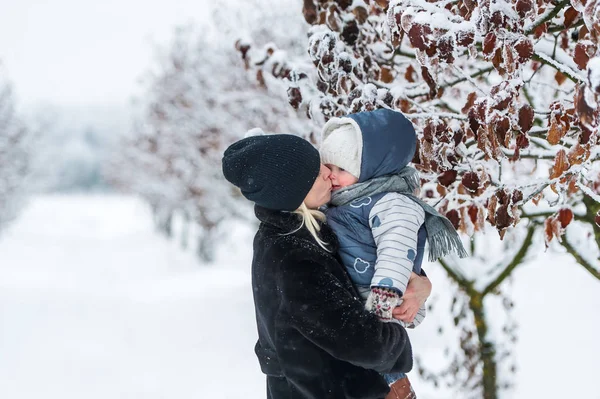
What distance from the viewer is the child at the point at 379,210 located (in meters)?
Answer: 1.90

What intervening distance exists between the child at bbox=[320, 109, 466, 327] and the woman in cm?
7

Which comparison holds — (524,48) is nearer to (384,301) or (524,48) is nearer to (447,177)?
(447,177)

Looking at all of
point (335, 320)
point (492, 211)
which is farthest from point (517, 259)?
point (335, 320)

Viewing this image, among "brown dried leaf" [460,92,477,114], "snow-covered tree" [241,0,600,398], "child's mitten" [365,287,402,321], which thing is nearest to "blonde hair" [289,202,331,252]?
"child's mitten" [365,287,402,321]

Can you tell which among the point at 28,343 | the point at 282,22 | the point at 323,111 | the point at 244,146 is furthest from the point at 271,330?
the point at 282,22

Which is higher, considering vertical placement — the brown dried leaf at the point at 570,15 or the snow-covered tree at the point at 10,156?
the snow-covered tree at the point at 10,156

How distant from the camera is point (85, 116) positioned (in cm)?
14012

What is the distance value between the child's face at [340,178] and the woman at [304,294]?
7 centimetres

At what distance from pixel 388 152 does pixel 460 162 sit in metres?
0.91

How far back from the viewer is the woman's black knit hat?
1.93 m

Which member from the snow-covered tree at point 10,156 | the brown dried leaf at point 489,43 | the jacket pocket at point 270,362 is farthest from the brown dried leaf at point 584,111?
the snow-covered tree at point 10,156

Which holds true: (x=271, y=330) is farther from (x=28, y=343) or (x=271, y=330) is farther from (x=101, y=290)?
(x=101, y=290)

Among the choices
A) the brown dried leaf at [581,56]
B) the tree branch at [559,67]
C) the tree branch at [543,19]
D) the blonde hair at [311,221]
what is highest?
the tree branch at [543,19]

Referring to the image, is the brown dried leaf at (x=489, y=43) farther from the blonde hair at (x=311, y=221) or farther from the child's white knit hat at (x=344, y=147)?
the blonde hair at (x=311, y=221)
